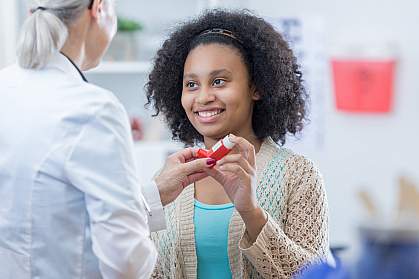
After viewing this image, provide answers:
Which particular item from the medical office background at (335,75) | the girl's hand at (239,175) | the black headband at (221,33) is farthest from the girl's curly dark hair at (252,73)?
the medical office background at (335,75)

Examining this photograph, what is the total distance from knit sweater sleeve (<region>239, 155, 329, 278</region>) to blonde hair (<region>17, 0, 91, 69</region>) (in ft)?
1.70

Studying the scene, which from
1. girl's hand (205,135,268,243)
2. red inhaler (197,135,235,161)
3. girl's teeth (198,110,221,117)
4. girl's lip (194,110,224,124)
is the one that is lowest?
girl's hand (205,135,268,243)

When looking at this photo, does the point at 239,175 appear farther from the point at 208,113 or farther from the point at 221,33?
the point at 221,33

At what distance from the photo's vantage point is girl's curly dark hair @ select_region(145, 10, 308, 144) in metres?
1.71

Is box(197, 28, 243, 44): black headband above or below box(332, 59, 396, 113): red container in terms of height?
above

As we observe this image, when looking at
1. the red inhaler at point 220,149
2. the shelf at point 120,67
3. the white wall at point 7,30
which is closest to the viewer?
the red inhaler at point 220,149

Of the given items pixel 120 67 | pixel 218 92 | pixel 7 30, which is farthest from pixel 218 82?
pixel 120 67

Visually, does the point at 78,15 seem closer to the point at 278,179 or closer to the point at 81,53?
the point at 81,53

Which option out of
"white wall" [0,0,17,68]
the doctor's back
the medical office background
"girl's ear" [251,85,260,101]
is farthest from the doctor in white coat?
"white wall" [0,0,17,68]

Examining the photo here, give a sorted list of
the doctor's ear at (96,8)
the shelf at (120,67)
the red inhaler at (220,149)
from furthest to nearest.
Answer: the shelf at (120,67) → the red inhaler at (220,149) → the doctor's ear at (96,8)

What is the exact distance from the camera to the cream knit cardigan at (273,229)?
1511mm

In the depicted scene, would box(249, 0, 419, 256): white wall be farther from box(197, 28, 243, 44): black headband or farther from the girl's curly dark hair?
box(197, 28, 243, 44): black headband

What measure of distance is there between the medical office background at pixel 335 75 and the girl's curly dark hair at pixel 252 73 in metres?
1.17

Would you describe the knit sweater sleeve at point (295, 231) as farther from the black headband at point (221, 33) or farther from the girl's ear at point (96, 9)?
the girl's ear at point (96, 9)
